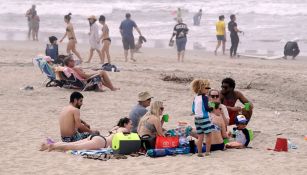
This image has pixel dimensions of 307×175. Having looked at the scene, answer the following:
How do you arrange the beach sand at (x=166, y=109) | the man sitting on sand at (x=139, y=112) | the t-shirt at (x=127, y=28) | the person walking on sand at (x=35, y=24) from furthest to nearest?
1. the person walking on sand at (x=35, y=24)
2. the t-shirt at (x=127, y=28)
3. the man sitting on sand at (x=139, y=112)
4. the beach sand at (x=166, y=109)

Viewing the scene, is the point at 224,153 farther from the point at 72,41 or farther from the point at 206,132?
the point at 72,41

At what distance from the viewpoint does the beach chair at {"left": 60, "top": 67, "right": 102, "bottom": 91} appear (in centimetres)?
1447

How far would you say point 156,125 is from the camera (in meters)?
9.22

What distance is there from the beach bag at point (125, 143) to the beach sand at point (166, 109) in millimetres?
235

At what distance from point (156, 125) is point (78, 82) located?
5.65 metres

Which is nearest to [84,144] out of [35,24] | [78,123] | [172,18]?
[78,123]

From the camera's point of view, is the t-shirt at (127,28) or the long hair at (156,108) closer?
the long hair at (156,108)

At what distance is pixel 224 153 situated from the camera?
913 cm

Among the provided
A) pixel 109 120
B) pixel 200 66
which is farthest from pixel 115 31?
pixel 109 120

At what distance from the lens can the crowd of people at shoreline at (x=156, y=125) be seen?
8.85 meters

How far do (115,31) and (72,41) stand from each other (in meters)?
21.3

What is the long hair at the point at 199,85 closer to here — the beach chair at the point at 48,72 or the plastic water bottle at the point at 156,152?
the plastic water bottle at the point at 156,152

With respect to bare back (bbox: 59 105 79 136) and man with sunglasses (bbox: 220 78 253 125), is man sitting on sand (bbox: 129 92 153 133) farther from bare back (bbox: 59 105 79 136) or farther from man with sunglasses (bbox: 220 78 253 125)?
man with sunglasses (bbox: 220 78 253 125)

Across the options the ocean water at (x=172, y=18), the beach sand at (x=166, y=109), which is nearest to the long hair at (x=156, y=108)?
the beach sand at (x=166, y=109)
